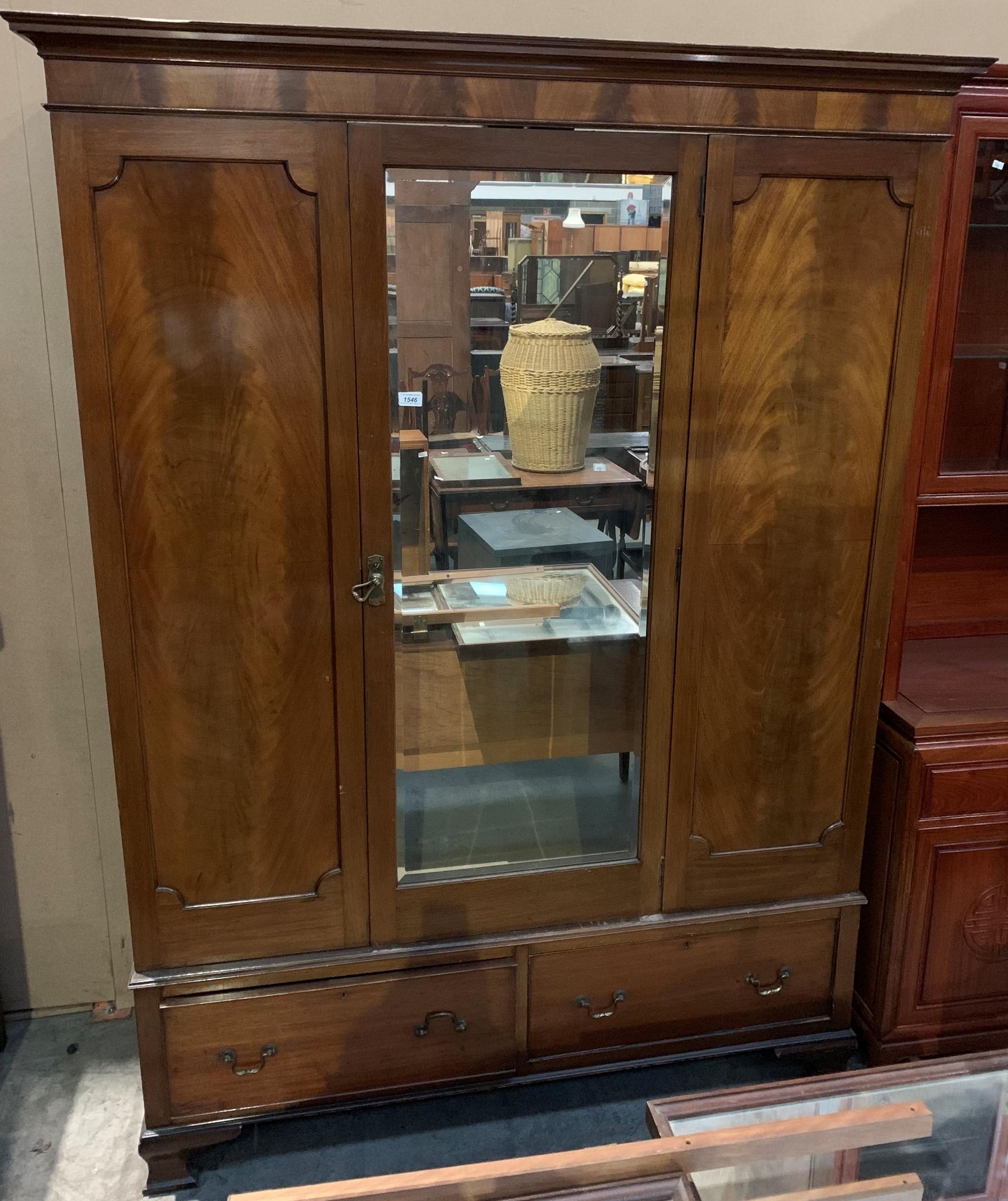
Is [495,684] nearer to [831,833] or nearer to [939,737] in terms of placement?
[831,833]

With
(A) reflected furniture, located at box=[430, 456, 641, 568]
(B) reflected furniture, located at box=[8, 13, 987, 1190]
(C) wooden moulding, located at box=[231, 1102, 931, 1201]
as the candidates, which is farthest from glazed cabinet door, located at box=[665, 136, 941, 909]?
(C) wooden moulding, located at box=[231, 1102, 931, 1201]

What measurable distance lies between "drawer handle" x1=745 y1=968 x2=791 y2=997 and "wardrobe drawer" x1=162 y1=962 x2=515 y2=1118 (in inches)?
17.9

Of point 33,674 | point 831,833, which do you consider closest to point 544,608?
point 831,833

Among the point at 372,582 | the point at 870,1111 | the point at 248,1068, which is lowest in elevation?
the point at 248,1068

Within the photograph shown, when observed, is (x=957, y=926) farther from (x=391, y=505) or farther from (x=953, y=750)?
(x=391, y=505)

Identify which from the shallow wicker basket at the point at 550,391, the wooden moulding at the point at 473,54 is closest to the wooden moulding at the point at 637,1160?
the shallow wicker basket at the point at 550,391

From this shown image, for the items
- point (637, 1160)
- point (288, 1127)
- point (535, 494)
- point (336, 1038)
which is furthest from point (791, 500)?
point (288, 1127)

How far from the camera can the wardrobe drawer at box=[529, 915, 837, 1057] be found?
6.02 feet

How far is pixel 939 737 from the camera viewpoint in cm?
183

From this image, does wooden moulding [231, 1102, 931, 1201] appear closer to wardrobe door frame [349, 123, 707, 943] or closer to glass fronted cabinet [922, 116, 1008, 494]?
wardrobe door frame [349, 123, 707, 943]

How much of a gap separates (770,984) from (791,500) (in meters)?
0.92

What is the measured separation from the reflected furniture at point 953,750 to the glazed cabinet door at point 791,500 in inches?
3.9

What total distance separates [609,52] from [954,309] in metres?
0.78

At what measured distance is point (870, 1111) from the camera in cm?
119
